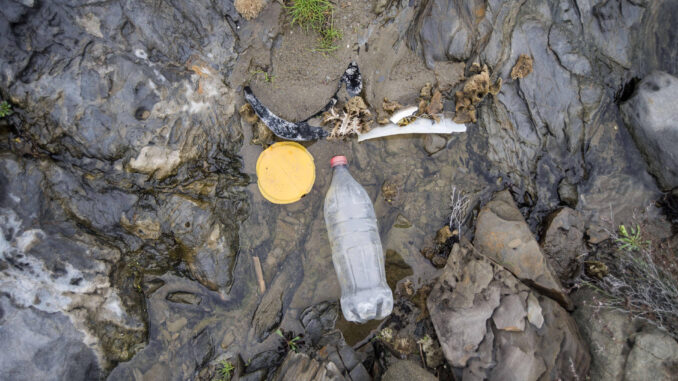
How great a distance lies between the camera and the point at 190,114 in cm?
352

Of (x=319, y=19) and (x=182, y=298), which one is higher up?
(x=319, y=19)

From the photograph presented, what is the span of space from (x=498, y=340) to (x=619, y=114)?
2.64 meters

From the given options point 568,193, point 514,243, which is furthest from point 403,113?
point 568,193

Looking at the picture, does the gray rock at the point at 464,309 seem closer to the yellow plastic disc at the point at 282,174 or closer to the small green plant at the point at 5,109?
the yellow plastic disc at the point at 282,174

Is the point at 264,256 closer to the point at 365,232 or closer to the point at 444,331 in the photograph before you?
the point at 365,232

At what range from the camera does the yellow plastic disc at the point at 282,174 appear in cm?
379

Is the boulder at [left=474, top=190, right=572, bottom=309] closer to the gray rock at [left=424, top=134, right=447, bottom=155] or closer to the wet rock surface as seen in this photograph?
the wet rock surface

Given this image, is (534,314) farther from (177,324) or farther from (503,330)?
(177,324)

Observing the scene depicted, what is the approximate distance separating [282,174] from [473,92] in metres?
2.08

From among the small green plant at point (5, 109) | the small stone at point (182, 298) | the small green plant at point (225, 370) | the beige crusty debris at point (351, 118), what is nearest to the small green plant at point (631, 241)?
the beige crusty debris at point (351, 118)

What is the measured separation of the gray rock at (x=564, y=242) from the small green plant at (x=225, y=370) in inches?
134

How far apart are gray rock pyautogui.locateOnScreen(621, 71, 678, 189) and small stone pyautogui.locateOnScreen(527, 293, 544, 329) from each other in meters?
1.89

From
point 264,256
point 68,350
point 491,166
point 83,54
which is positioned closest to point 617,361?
point 491,166

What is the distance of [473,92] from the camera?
360 cm
